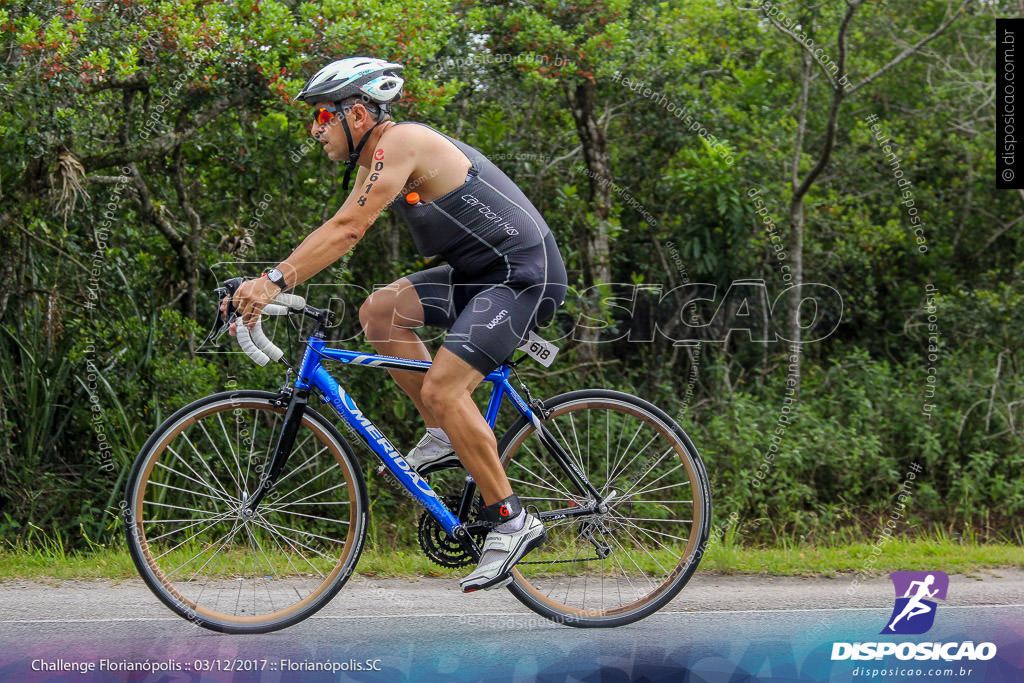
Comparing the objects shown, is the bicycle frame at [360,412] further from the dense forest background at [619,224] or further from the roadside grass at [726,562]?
the dense forest background at [619,224]

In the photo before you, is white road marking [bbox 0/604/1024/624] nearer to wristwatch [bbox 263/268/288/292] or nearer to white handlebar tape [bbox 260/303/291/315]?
white handlebar tape [bbox 260/303/291/315]

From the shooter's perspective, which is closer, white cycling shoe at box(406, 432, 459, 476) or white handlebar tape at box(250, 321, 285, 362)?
white handlebar tape at box(250, 321, 285, 362)

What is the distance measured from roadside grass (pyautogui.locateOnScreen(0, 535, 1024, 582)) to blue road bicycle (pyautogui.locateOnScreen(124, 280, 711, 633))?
0.56 metres

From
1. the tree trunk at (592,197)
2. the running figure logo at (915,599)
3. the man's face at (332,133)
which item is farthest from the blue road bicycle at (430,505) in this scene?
the tree trunk at (592,197)

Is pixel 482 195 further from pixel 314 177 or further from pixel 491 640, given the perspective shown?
pixel 314 177

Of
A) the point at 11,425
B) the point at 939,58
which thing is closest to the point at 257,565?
the point at 11,425

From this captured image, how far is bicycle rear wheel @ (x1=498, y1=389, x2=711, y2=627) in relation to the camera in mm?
4207

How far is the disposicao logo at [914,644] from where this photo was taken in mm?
3953

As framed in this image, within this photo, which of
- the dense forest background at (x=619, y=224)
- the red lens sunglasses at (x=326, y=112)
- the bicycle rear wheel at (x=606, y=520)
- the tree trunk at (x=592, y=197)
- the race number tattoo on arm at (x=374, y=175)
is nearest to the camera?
the race number tattoo on arm at (x=374, y=175)

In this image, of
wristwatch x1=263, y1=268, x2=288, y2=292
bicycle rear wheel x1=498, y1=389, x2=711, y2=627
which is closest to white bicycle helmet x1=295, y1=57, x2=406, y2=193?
wristwatch x1=263, y1=268, x2=288, y2=292

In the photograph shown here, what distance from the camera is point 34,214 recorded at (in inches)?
248

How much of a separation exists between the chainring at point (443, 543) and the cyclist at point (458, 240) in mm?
95

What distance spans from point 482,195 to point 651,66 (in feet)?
14.9

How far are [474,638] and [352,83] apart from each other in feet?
7.58
